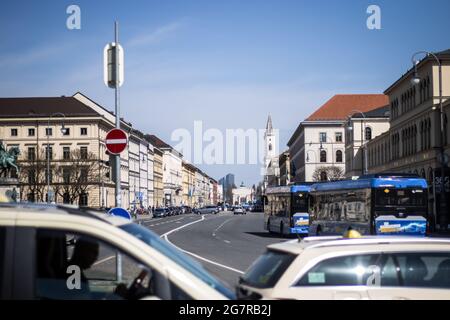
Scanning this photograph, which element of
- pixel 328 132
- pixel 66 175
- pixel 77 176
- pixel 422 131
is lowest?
pixel 77 176

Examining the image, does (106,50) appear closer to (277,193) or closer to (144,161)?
(277,193)

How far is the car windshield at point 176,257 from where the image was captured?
439 centimetres

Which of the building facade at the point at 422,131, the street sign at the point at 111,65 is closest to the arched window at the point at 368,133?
the building facade at the point at 422,131

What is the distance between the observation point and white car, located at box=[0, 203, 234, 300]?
4.00m

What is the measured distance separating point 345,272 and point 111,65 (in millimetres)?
9307

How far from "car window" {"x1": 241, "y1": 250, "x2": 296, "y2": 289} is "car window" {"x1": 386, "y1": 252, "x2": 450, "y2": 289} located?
1.04 metres

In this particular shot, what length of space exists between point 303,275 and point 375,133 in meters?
105

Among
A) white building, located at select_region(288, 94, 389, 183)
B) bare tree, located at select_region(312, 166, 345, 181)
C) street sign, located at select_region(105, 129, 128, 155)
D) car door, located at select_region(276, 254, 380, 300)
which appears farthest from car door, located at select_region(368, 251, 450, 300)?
white building, located at select_region(288, 94, 389, 183)

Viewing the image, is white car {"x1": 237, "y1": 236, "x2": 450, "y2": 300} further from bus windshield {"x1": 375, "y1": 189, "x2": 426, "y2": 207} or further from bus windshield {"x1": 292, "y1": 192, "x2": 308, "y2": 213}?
bus windshield {"x1": 292, "y1": 192, "x2": 308, "y2": 213}

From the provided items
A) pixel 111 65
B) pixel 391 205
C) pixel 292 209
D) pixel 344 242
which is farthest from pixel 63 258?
pixel 292 209

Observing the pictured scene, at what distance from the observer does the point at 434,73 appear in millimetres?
60312

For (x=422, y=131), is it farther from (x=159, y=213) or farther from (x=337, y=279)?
(x=337, y=279)

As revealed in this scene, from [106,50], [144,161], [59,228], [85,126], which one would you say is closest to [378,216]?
[106,50]

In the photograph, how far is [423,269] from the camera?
6398mm
